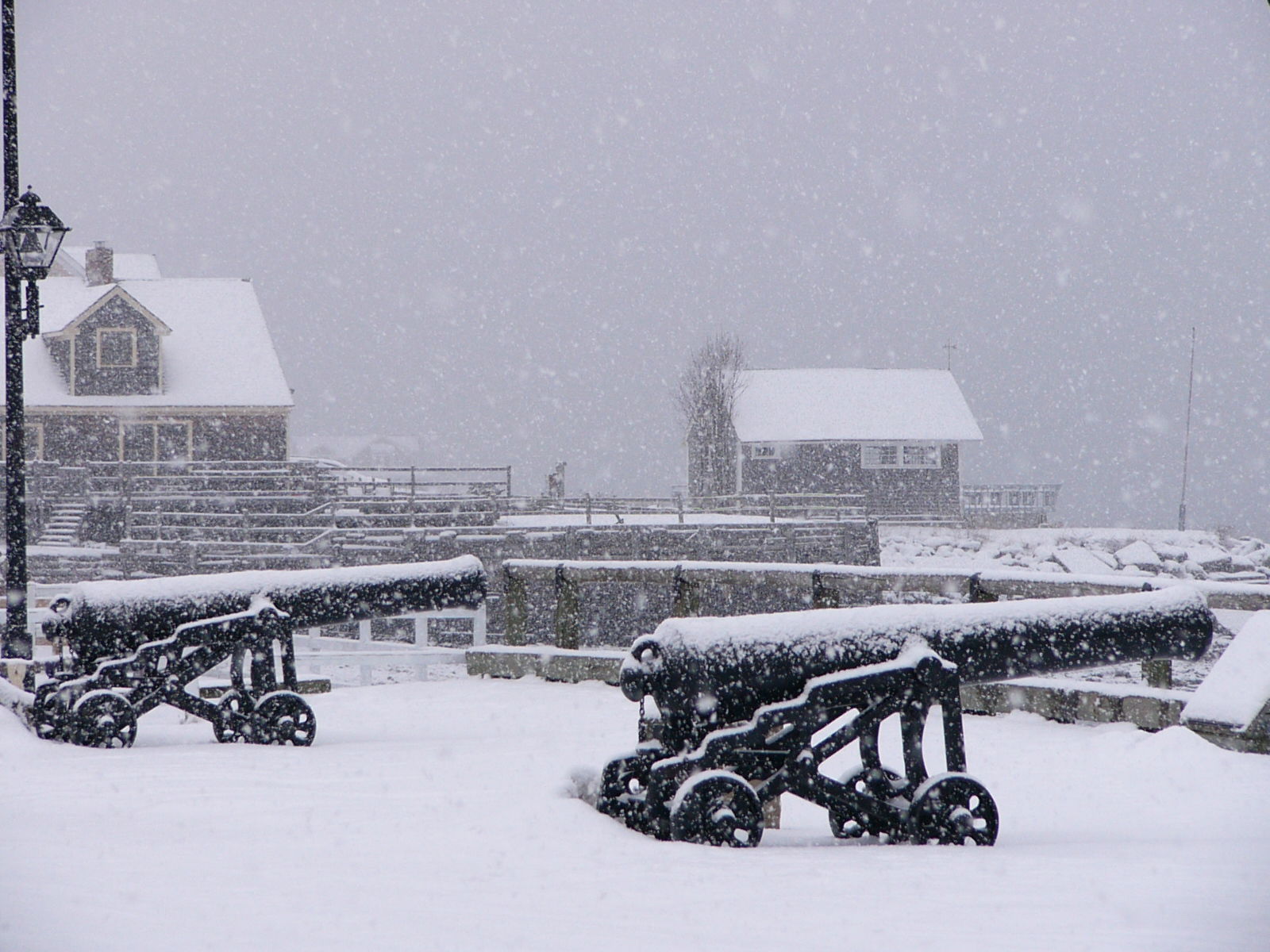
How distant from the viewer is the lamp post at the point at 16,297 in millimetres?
9070

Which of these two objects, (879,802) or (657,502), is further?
(657,502)

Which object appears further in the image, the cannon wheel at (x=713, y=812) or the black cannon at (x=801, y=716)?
the black cannon at (x=801, y=716)

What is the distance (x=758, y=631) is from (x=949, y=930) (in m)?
1.48

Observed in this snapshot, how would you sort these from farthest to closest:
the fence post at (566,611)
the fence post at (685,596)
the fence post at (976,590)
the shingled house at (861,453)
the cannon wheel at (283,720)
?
the shingled house at (861,453) → the fence post at (566,611) → the fence post at (685,596) → the fence post at (976,590) → the cannon wheel at (283,720)

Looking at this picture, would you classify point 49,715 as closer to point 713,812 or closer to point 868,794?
point 713,812

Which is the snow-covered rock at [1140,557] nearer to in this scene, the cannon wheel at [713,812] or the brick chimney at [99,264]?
the brick chimney at [99,264]

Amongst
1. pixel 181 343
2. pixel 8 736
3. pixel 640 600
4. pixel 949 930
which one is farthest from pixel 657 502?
pixel 949 930

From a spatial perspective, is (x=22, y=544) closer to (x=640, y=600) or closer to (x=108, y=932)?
(x=108, y=932)

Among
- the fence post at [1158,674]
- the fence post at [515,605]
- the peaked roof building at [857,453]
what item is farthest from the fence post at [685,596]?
the peaked roof building at [857,453]

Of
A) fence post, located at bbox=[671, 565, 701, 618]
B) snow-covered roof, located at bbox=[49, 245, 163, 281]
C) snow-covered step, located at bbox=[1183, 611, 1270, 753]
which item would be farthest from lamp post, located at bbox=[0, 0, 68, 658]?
snow-covered roof, located at bbox=[49, 245, 163, 281]

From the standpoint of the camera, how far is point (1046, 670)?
509cm

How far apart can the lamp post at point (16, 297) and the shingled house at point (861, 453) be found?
128 ft

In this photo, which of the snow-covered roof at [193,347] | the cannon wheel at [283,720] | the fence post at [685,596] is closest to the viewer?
the cannon wheel at [283,720]

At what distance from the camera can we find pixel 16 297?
952cm
